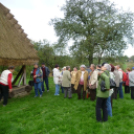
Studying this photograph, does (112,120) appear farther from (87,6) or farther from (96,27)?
(87,6)

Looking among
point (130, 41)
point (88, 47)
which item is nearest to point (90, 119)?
point (88, 47)

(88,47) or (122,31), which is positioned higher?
(122,31)

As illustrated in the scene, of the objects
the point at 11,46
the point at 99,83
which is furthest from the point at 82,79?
the point at 11,46

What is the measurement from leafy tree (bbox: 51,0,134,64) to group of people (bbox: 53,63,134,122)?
8.56 metres

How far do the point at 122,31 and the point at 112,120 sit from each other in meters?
14.3

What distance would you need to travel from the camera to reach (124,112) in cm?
519

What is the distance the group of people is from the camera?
4.07 meters

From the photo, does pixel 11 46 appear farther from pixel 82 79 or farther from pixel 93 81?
pixel 93 81

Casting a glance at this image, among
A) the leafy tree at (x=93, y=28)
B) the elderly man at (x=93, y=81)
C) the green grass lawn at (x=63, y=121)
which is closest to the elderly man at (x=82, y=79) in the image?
the elderly man at (x=93, y=81)

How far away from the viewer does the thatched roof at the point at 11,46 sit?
21.5ft

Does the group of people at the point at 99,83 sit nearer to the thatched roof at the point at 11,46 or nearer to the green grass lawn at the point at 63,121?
the green grass lawn at the point at 63,121

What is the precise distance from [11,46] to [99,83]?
16.5 ft

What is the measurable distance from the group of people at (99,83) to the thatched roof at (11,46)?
194cm

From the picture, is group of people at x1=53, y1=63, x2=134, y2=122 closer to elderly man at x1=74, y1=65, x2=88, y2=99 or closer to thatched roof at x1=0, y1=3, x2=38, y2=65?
elderly man at x1=74, y1=65, x2=88, y2=99
